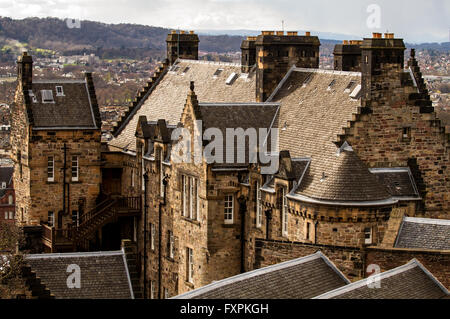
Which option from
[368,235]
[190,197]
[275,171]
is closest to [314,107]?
[275,171]

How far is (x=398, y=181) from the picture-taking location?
47.9 metres

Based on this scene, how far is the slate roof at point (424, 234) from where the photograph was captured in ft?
135

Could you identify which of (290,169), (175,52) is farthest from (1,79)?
(290,169)

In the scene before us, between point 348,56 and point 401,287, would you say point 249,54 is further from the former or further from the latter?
point 401,287

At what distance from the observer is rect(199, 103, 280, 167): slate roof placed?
51438 millimetres

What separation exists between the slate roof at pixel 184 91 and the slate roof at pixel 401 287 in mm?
22316

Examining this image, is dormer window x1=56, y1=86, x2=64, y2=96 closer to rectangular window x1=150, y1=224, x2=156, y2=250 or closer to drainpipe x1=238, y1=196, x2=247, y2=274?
rectangular window x1=150, y1=224, x2=156, y2=250

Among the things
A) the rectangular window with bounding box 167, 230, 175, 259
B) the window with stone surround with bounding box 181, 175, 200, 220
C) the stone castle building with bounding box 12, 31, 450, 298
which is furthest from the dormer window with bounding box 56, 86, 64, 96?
the window with stone surround with bounding box 181, 175, 200, 220

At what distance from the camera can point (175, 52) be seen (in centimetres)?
7212

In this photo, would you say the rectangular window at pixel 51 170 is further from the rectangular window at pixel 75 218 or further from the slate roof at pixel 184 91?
the slate roof at pixel 184 91

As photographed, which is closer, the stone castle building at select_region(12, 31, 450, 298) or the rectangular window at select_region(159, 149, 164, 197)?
the stone castle building at select_region(12, 31, 450, 298)

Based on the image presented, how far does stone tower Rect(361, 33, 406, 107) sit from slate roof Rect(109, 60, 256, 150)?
11564 millimetres

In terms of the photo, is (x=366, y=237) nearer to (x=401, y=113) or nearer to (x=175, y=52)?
(x=401, y=113)

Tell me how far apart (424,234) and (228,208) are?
12.7 meters
